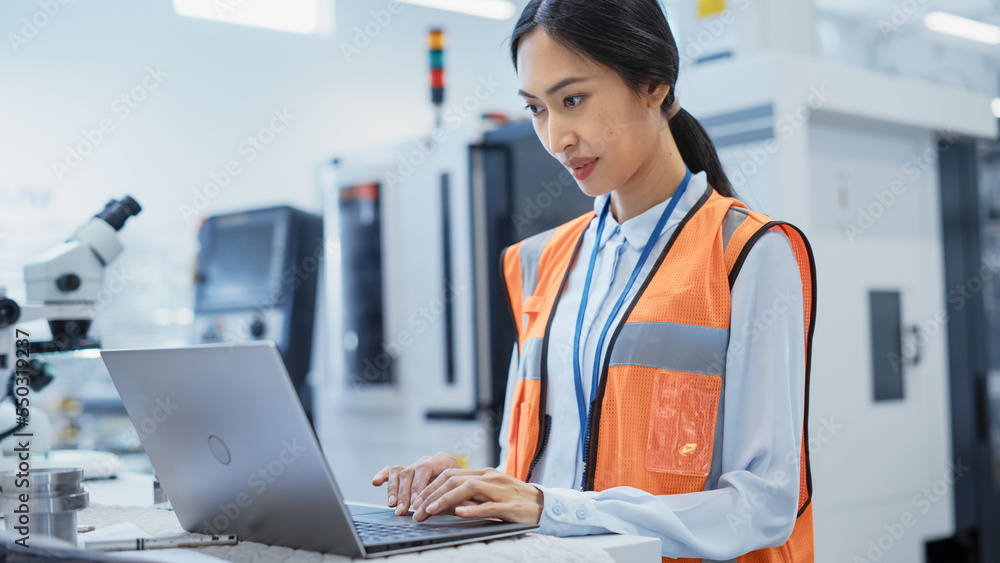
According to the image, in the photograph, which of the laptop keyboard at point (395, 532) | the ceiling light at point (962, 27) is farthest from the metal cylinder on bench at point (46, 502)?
the ceiling light at point (962, 27)

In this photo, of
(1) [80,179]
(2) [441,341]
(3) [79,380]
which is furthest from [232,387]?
(1) [80,179]

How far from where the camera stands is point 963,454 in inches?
129

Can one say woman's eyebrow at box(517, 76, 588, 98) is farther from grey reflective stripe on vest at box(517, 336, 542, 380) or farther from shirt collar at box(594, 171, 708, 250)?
grey reflective stripe on vest at box(517, 336, 542, 380)

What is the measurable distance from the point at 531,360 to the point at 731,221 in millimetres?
370

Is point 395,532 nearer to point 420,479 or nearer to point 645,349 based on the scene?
point 420,479

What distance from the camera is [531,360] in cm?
142

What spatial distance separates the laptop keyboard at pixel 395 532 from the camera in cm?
90

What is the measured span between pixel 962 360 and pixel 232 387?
3.10m

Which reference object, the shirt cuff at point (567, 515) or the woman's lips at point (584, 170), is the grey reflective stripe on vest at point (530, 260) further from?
the shirt cuff at point (567, 515)

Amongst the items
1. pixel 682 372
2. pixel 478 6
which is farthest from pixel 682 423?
pixel 478 6

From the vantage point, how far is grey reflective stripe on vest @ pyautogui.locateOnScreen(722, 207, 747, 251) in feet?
4.15

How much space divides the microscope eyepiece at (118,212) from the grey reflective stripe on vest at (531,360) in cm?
100

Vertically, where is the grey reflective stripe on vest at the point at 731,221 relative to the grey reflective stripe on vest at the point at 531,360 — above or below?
above

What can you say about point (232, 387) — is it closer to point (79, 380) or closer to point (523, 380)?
point (523, 380)
